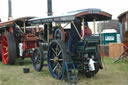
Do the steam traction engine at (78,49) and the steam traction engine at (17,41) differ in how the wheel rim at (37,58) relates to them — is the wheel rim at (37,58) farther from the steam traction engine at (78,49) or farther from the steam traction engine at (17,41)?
the steam traction engine at (17,41)

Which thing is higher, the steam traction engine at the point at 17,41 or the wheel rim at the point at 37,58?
the steam traction engine at the point at 17,41

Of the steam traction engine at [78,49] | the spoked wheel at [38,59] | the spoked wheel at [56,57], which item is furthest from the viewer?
the spoked wheel at [38,59]

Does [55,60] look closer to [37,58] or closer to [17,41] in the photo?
[37,58]

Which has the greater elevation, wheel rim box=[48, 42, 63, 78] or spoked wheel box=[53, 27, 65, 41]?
spoked wheel box=[53, 27, 65, 41]

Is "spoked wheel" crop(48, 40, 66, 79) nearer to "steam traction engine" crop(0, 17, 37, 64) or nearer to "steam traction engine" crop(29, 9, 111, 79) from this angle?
"steam traction engine" crop(29, 9, 111, 79)

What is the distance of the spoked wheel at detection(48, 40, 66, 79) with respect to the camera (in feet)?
20.8

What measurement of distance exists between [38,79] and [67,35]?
1.75 m

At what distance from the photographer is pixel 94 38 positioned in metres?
6.17

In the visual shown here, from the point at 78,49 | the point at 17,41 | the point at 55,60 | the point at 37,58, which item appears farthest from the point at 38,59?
the point at 17,41

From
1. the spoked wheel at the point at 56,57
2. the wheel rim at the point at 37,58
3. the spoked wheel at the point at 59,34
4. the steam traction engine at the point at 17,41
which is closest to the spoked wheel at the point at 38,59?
the wheel rim at the point at 37,58

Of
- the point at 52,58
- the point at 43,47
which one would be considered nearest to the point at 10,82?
the point at 52,58

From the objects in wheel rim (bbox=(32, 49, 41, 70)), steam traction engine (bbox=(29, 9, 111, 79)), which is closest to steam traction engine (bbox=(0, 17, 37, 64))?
wheel rim (bbox=(32, 49, 41, 70))

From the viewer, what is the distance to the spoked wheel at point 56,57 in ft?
20.8

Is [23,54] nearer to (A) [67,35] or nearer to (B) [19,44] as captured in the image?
(B) [19,44]
